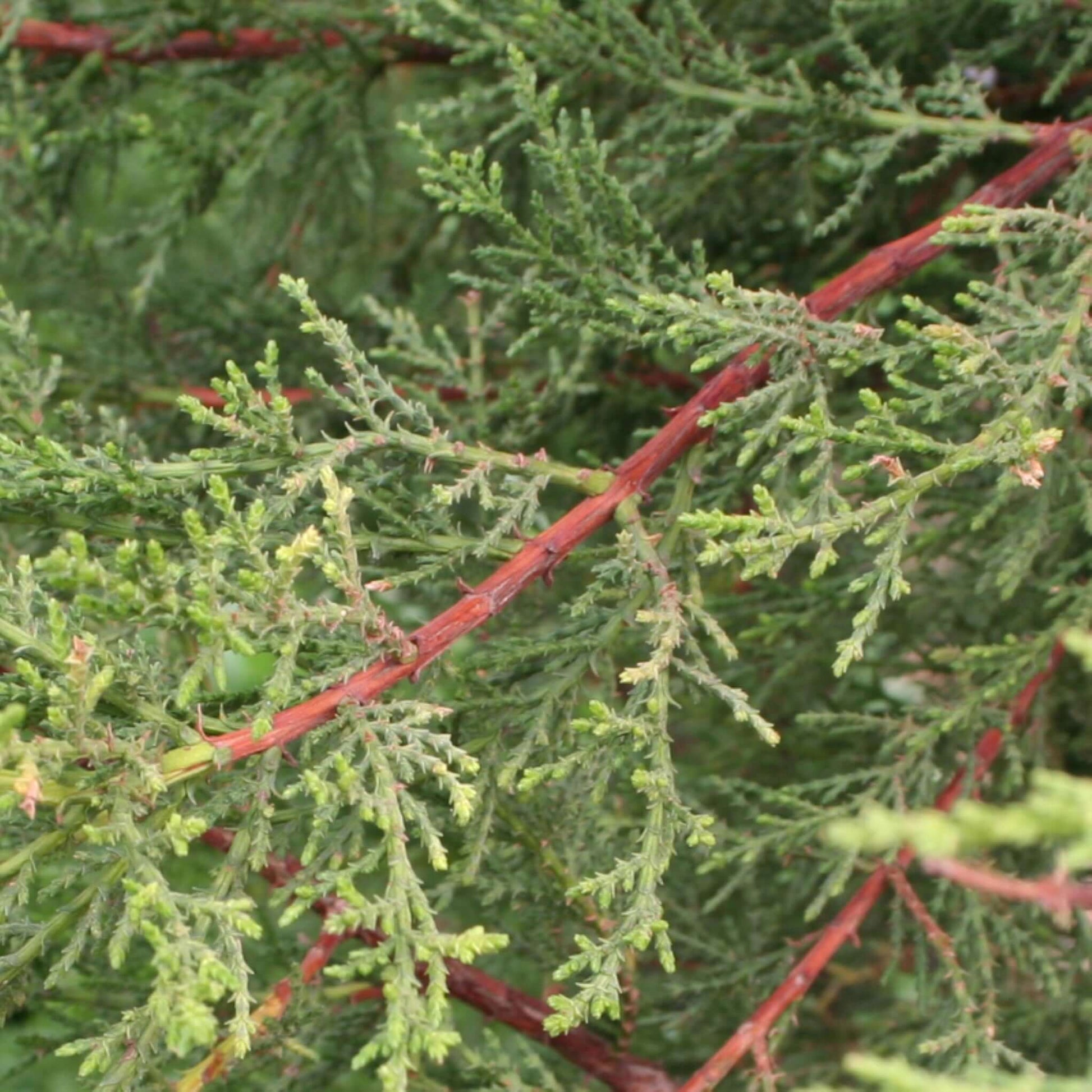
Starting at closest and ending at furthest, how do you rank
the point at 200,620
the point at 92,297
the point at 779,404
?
the point at 200,620
the point at 779,404
the point at 92,297

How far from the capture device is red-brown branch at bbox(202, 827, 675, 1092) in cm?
224

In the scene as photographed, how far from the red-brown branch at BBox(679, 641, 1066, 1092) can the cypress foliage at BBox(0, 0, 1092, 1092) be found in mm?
14

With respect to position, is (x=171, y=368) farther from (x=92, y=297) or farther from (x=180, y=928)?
(x=180, y=928)

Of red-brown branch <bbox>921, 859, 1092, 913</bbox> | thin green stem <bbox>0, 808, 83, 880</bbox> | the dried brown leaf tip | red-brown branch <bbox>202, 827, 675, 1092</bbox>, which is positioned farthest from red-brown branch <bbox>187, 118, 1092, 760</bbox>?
red-brown branch <bbox>921, 859, 1092, 913</bbox>

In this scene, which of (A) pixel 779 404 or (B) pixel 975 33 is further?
(B) pixel 975 33

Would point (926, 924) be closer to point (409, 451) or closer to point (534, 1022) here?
point (534, 1022)

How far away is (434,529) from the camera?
1899mm

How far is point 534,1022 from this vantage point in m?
2.28

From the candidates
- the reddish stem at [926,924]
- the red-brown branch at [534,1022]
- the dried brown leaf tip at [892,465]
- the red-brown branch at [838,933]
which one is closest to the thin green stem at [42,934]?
the red-brown branch at [534,1022]

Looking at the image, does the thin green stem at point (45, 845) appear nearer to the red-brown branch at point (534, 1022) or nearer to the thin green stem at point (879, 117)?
the red-brown branch at point (534, 1022)

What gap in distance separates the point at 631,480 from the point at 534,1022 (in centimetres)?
105

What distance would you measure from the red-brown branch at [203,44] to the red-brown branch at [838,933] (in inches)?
80.4

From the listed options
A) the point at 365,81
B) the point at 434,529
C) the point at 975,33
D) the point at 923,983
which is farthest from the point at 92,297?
the point at 923,983

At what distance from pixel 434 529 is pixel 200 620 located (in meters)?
0.56
